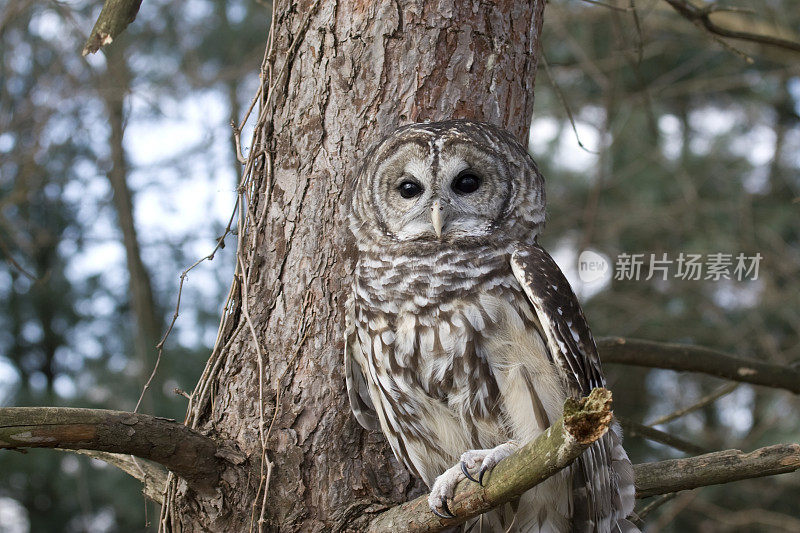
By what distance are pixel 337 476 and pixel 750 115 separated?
23.3 ft

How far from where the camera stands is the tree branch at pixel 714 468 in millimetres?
1885

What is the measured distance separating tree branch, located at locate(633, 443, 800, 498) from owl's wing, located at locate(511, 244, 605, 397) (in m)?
0.32

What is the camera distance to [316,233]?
7.43 ft

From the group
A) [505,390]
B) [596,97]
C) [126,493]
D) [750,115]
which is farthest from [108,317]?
[750,115]

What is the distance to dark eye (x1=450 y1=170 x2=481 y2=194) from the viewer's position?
2213mm

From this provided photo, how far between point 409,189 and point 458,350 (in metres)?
0.51

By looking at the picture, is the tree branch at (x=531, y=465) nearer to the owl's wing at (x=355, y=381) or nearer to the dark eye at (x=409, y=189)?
the owl's wing at (x=355, y=381)

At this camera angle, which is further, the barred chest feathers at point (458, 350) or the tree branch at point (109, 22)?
the tree branch at point (109, 22)

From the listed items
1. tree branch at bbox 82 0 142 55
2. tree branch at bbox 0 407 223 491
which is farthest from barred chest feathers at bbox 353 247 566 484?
tree branch at bbox 82 0 142 55

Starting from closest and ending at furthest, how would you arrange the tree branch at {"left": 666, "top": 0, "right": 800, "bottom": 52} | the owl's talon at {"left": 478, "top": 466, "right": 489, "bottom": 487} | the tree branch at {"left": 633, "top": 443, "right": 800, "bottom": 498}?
the owl's talon at {"left": 478, "top": 466, "right": 489, "bottom": 487} < the tree branch at {"left": 633, "top": 443, "right": 800, "bottom": 498} < the tree branch at {"left": 666, "top": 0, "right": 800, "bottom": 52}

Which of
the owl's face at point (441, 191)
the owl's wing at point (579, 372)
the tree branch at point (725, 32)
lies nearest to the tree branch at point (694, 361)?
the owl's wing at point (579, 372)

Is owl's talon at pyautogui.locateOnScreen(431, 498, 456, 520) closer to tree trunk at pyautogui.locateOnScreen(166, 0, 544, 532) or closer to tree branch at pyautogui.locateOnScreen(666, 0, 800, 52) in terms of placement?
tree trunk at pyautogui.locateOnScreen(166, 0, 544, 532)

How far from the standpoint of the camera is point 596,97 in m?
7.64

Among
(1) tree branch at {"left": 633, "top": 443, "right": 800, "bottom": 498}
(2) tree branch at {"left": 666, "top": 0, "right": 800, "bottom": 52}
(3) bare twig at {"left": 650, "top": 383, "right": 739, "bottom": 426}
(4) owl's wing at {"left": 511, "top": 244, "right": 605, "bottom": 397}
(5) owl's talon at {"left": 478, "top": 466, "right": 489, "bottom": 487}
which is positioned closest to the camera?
(5) owl's talon at {"left": 478, "top": 466, "right": 489, "bottom": 487}
